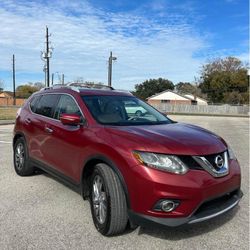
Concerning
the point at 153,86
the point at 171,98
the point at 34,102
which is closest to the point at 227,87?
the point at 171,98

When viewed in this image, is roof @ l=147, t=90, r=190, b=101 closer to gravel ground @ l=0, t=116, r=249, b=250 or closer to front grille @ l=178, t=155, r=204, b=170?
gravel ground @ l=0, t=116, r=249, b=250

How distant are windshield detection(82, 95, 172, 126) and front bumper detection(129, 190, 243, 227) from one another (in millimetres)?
1335

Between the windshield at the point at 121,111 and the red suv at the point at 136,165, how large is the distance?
0.02 meters

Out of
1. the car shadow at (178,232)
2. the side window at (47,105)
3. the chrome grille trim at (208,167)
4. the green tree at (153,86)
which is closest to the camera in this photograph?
the chrome grille trim at (208,167)

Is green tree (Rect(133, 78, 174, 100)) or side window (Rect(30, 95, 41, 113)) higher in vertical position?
green tree (Rect(133, 78, 174, 100))

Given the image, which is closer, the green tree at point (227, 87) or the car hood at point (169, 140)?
the car hood at point (169, 140)

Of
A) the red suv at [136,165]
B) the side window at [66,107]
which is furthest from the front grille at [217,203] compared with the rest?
the side window at [66,107]

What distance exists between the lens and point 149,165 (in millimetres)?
3643

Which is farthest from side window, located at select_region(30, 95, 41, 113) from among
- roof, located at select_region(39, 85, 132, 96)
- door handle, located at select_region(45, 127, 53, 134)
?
door handle, located at select_region(45, 127, 53, 134)

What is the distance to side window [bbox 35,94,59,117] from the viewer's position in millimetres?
5774

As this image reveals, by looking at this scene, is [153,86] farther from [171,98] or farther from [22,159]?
[22,159]

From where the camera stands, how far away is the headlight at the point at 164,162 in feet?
11.9

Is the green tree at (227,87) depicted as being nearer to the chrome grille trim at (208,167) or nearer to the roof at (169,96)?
the roof at (169,96)

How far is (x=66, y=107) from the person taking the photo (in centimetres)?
536
